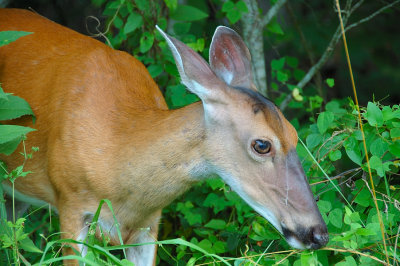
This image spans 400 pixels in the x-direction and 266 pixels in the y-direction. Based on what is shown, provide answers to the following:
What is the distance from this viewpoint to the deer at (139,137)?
386 cm

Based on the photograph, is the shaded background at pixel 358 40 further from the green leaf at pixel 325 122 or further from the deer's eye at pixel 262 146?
the deer's eye at pixel 262 146

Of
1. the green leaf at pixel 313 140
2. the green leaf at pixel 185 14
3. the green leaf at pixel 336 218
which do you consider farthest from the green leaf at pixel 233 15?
the green leaf at pixel 336 218

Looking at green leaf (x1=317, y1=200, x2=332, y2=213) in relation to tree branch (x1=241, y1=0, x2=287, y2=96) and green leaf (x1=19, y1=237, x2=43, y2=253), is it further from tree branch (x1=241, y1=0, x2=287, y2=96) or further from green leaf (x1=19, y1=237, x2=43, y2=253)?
tree branch (x1=241, y1=0, x2=287, y2=96)

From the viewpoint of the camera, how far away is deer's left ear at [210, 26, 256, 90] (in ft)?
14.1

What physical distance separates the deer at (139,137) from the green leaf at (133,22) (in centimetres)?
43

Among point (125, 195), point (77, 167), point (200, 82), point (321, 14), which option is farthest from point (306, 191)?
point (321, 14)

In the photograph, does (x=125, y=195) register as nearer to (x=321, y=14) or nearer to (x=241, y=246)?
A: (x=241, y=246)

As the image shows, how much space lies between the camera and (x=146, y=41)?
18.3ft

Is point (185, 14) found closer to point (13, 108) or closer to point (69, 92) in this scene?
point (69, 92)

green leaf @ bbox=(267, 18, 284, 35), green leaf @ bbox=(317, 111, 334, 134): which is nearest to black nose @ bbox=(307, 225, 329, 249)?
green leaf @ bbox=(317, 111, 334, 134)

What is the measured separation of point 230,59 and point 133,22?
136cm

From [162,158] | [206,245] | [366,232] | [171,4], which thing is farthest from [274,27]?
[366,232]

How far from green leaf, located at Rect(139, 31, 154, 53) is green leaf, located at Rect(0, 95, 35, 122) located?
Answer: 52.0 inches

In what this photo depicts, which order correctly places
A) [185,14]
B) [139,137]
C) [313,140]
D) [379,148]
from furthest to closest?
[185,14] → [313,140] → [139,137] → [379,148]
